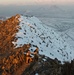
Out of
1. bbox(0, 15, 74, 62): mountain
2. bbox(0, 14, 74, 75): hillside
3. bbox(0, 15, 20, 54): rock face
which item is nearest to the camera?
bbox(0, 14, 74, 75): hillside

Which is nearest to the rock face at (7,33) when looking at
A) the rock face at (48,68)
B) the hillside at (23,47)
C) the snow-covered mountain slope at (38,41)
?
the hillside at (23,47)

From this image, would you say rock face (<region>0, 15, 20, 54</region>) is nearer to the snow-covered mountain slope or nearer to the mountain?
the mountain

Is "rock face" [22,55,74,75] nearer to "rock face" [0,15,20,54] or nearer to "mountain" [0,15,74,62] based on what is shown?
"mountain" [0,15,74,62]

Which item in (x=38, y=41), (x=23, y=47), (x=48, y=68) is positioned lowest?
(x=38, y=41)

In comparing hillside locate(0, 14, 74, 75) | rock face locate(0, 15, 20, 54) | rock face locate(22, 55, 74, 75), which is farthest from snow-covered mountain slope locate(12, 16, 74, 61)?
rock face locate(22, 55, 74, 75)

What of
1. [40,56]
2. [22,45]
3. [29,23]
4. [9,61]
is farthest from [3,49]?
[29,23]

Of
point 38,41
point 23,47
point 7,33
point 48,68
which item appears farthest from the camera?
point 7,33

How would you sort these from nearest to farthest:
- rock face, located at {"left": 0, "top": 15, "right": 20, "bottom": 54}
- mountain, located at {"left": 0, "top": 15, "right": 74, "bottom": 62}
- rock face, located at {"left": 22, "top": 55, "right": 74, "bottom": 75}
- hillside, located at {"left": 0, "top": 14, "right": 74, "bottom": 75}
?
rock face, located at {"left": 22, "top": 55, "right": 74, "bottom": 75}, hillside, located at {"left": 0, "top": 14, "right": 74, "bottom": 75}, mountain, located at {"left": 0, "top": 15, "right": 74, "bottom": 62}, rock face, located at {"left": 0, "top": 15, "right": 20, "bottom": 54}

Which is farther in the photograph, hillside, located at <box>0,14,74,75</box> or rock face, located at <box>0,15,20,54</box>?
rock face, located at <box>0,15,20,54</box>

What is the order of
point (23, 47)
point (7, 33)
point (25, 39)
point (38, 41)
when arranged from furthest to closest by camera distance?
point (7, 33) < point (38, 41) < point (25, 39) < point (23, 47)

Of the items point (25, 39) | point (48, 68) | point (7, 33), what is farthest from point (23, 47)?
point (7, 33)

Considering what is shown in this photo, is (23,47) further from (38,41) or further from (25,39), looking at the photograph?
(38,41)

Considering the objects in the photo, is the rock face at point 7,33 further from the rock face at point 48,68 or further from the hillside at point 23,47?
the rock face at point 48,68

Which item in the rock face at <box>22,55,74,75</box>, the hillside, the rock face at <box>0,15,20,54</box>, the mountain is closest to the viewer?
the rock face at <box>22,55,74,75</box>
